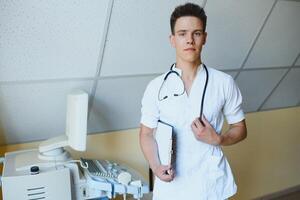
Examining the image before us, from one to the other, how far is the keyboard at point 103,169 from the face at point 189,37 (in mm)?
784

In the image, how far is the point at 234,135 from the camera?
1465mm

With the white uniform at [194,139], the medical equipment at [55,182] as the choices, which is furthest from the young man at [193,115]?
the medical equipment at [55,182]

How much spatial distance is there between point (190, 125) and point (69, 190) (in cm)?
68

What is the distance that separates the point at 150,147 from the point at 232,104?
42 centimetres

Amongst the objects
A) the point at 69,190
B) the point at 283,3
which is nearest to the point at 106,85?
the point at 69,190

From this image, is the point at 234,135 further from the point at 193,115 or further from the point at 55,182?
the point at 55,182

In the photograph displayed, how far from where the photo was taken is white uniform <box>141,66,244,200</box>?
4.67 feet

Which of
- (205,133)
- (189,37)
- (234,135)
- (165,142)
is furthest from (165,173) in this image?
(189,37)

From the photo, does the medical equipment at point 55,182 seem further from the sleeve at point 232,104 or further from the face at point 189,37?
the face at point 189,37

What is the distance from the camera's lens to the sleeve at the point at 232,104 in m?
1.46

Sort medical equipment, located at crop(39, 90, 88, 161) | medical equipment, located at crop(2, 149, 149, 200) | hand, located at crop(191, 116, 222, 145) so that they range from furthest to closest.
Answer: medical equipment, located at crop(39, 90, 88, 161)
medical equipment, located at crop(2, 149, 149, 200)
hand, located at crop(191, 116, 222, 145)

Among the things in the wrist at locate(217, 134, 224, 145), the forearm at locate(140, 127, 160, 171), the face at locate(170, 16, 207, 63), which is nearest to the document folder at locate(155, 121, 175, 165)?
the forearm at locate(140, 127, 160, 171)

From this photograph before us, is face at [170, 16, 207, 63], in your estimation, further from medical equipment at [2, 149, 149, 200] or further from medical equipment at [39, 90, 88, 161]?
medical equipment at [2, 149, 149, 200]

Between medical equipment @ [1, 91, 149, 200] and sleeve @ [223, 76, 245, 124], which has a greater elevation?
sleeve @ [223, 76, 245, 124]
